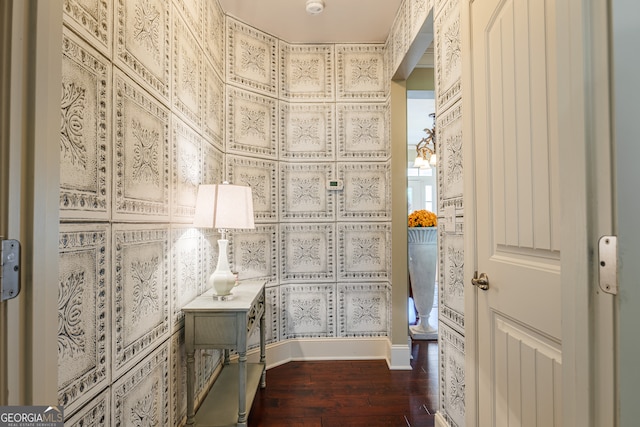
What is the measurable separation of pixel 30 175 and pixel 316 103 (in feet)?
8.50

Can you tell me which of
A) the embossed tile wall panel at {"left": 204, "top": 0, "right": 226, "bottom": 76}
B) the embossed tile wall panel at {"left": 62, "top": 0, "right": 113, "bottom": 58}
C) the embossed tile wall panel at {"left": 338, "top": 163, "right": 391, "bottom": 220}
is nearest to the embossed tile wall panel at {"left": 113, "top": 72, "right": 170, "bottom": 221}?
the embossed tile wall panel at {"left": 62, "top": 0, "right": 113, "bottom": 58}

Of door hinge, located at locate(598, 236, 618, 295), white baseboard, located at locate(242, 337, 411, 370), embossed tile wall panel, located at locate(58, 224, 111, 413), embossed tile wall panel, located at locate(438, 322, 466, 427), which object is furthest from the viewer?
white baseboard, located at locate(242, 337, 411, 370)

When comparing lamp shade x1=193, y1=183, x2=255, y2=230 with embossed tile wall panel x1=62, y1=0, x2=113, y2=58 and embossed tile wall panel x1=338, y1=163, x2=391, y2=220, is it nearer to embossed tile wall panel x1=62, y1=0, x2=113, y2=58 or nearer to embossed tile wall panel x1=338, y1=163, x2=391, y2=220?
embossed tile wall panel x1=62, y1=0, x2=113, y2=58

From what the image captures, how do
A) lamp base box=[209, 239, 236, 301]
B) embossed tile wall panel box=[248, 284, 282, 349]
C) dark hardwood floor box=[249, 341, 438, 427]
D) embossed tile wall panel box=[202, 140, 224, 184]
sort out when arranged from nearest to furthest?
lamp base box=[209, 239, 236, 301], dark hardwood floor box=[249, 341, 438, 427], embossed tile wall panel box=[202, 140, 224, 184], embossed tile wall panel box=[248, 284, 282, 349]

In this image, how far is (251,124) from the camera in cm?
270

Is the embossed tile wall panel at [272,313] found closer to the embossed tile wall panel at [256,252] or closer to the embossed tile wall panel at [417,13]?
the embossed tile wall panel at [256,252]

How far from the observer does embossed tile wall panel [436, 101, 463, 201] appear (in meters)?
1.45

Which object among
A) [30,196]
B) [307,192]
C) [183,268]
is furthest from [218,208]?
[307,192]

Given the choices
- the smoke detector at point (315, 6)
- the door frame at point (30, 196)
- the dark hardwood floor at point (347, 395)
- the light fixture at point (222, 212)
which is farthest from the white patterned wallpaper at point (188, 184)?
the smoke detector at point (315, 6)

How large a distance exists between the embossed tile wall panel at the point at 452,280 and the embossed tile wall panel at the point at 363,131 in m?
1.46

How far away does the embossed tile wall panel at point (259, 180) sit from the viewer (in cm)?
259

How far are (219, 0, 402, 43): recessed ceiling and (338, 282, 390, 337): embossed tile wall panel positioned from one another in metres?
2.27

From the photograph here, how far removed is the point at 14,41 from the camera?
0.56 m

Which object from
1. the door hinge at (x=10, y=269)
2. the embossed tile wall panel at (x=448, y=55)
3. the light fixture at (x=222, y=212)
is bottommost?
the door hinge at (x=10, y=269)
